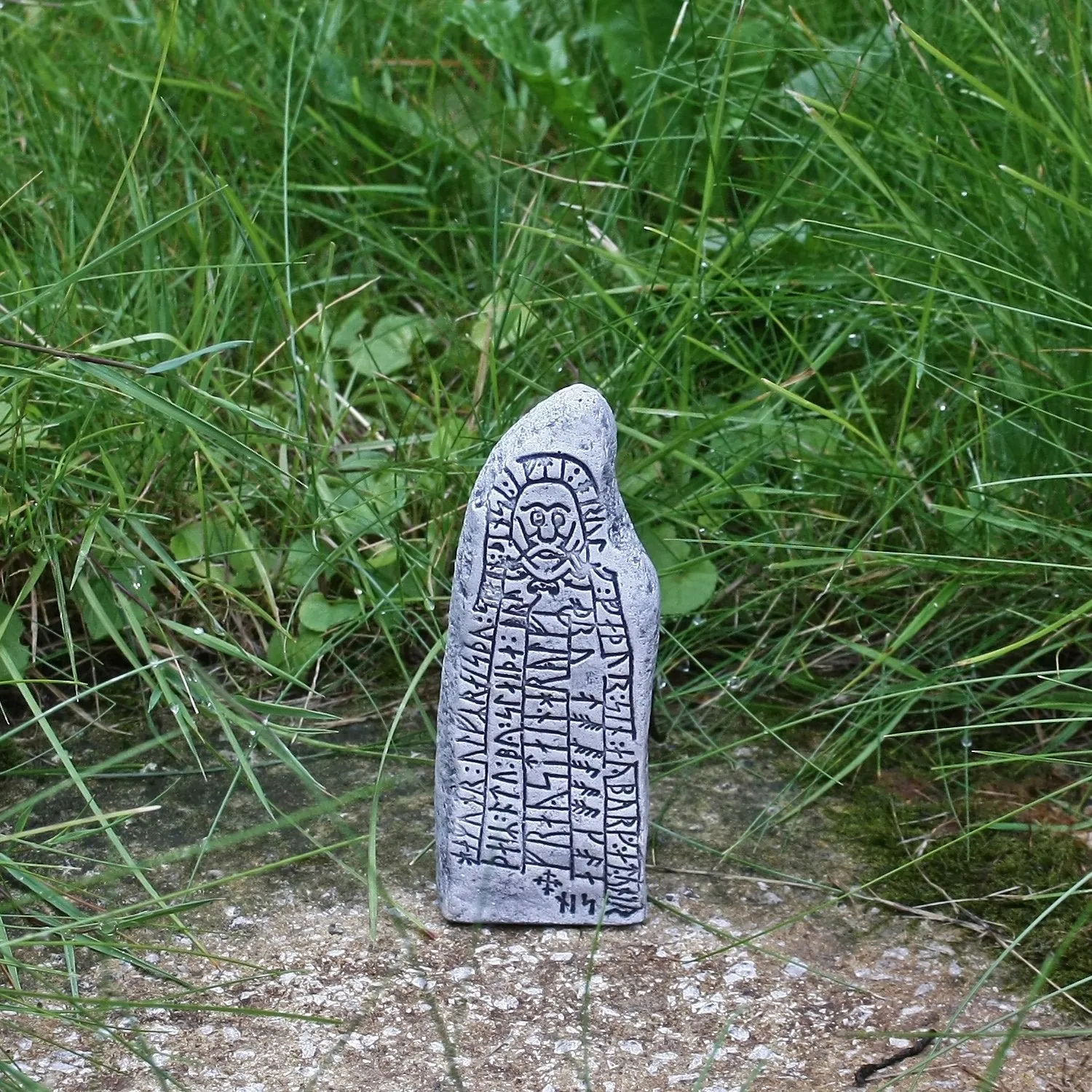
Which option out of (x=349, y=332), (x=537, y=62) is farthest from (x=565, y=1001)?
(x=537, y=62)

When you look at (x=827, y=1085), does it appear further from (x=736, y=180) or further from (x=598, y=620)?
(x=736, y=180)

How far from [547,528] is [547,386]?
70 cm

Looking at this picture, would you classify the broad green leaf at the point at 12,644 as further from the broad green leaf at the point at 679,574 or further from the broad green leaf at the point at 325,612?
the broad green leaf at the point at 679,574

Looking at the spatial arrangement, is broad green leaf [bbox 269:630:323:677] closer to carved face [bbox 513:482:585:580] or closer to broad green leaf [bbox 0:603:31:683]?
broad green leaf [bbox 0:603:31:683]

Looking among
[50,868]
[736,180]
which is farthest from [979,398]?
[50,868]

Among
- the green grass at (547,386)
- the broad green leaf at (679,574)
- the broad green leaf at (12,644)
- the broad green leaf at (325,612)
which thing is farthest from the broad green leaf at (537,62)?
the broad green leaf at (12,644)

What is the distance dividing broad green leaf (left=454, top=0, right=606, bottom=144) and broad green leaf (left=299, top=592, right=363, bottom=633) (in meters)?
0.98

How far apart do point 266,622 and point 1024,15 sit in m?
1.71

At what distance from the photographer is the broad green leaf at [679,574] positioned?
2.20 m

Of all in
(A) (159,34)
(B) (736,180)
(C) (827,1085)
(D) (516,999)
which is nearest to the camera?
(C) (827,1085)

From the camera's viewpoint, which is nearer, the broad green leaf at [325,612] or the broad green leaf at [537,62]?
the broad green leaf at [325,612]

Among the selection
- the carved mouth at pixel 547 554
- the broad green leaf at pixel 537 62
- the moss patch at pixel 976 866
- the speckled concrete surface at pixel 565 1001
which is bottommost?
the moss patch at pixel 976 866

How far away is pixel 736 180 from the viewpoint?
251 cm

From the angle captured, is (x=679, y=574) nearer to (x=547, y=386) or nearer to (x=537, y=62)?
(x=547, y=386)
